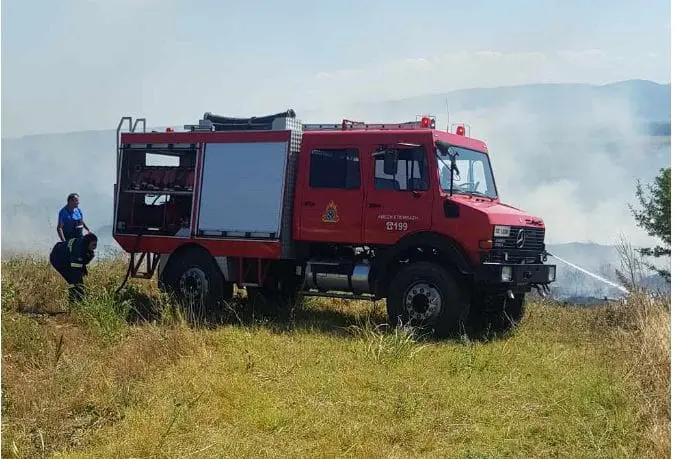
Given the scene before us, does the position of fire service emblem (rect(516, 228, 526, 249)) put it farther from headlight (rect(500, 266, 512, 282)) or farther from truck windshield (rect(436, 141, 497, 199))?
truck windshield (rect(436, 141, 497, 199))

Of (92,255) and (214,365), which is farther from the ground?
(92,255)

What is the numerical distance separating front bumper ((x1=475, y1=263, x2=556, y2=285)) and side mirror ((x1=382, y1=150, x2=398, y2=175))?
1676mm

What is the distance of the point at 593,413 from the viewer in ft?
18.1

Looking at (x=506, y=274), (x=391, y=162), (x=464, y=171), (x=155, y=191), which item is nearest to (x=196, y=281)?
(x=155, y=191)

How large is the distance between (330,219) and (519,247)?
2.49m

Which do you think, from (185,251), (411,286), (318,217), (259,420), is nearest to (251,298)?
(185,251)

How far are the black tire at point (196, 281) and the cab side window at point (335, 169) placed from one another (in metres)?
2.05

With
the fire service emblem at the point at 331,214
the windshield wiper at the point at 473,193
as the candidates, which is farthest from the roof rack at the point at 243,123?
the windshield wiper at the point at 473,193

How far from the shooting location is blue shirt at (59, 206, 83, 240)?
11328 millimetres

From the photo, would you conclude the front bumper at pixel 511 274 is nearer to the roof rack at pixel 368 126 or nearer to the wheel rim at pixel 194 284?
the roof rack at pixel 368 126

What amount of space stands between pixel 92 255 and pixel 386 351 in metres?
5.55

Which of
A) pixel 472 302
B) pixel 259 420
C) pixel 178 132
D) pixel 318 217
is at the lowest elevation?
pixel 259 420

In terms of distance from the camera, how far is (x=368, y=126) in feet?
32.4

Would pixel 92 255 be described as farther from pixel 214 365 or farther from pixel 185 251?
pixel 214 365
